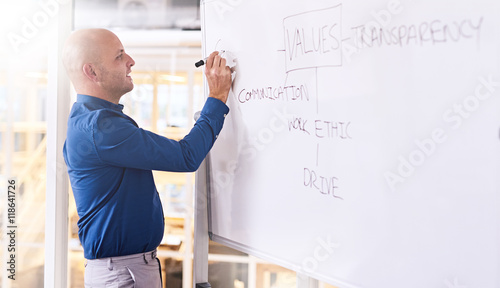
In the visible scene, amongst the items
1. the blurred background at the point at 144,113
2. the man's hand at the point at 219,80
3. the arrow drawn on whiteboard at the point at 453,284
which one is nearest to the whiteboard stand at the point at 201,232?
the man's hand at the point at 219,80

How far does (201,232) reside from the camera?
1.40 metres

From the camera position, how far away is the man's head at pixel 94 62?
1.32 m

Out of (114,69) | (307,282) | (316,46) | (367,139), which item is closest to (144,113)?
(114,69)

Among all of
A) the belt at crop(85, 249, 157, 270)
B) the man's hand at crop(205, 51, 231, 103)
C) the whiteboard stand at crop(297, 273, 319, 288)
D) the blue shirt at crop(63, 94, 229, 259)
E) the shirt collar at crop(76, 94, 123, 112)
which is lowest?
the whiteboard stand at crop(297, 273, 319, 288)

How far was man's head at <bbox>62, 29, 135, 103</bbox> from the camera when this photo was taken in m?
1.32

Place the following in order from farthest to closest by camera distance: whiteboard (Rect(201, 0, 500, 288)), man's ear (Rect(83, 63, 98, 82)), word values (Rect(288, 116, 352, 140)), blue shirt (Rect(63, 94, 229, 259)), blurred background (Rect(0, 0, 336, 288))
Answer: blurred background (Rect(0, 0, 336, 288)) < man's ear (Rect(83, 63, 98, 82)) < blue shirt (Rect(63, 94, 229, 259)) < word values (Rect(288, 116, 352, 140)) < whiteboard (Rect(201, 0, 500, 288))

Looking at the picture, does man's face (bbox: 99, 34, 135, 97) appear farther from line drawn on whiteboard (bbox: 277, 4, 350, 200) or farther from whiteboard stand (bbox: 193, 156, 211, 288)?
line drawn on whiteboard (bbox: 277, 4, 350, 200)

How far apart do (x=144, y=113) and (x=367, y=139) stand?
2235 millimetres

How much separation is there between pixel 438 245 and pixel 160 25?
236 cm

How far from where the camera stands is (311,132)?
102 centimetres

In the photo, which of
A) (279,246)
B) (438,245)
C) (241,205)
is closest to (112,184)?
(241,205)

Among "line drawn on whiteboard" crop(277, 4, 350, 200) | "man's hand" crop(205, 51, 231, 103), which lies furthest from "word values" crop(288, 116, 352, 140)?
"man's hand" crop(205, 51, 231, 103)

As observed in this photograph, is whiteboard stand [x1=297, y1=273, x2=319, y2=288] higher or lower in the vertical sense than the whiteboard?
lower

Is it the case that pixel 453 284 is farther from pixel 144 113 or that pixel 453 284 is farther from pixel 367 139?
pixel 144 113
